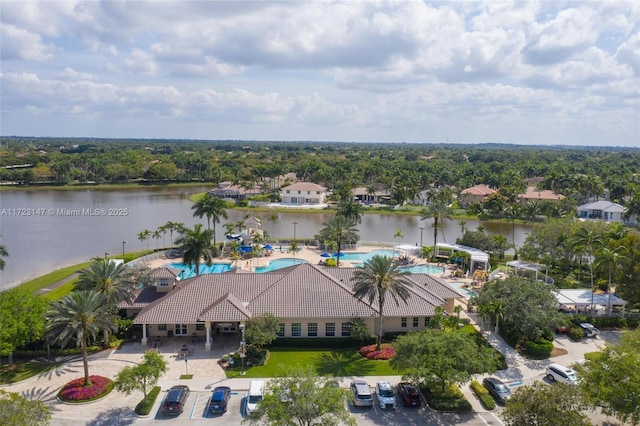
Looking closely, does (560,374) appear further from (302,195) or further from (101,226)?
(302,195)

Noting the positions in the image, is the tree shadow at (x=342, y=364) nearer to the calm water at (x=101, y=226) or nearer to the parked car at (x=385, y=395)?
the parked car at (x=385, y=395)

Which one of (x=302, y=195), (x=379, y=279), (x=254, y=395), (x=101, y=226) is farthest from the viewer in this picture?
(x=302, y=195)

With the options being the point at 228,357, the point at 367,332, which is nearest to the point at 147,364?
the point at 228,357

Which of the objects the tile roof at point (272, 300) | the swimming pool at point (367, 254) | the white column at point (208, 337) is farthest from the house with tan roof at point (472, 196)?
the white column at point (208, 337)

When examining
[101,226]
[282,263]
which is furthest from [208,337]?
[101,226]

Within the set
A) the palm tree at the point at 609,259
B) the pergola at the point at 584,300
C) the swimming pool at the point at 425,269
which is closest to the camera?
the palm tree at the point at 609,259

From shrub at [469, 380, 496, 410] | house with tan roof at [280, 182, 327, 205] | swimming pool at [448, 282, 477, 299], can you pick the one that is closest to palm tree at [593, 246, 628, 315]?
swimming pool at [448, 282, 477, 299]
